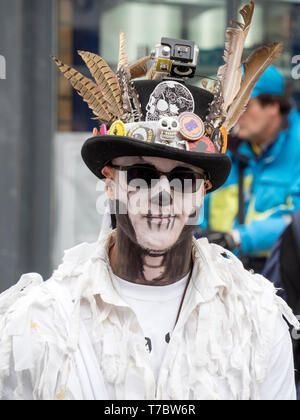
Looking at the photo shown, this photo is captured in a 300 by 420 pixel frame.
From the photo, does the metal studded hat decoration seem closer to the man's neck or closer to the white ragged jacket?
the man's neck

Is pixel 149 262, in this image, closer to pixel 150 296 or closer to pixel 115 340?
pixel 150 296

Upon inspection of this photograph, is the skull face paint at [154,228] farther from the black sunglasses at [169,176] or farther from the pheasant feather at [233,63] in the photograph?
the pheasant feather at [233,63]

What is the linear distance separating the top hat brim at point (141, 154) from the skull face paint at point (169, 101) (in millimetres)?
131

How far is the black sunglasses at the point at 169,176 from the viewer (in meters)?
1.97

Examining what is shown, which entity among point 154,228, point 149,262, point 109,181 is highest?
point 109,181

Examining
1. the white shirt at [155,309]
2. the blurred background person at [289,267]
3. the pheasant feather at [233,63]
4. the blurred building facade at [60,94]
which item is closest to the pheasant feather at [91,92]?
the pheasant feather at [233,63]

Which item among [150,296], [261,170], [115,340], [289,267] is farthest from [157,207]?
[261,170]

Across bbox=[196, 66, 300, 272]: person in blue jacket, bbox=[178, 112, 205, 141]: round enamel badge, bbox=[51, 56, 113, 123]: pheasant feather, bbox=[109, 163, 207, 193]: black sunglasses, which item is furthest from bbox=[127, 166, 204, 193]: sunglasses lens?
bbox=[196, 66, 300, 272]: person in blue jacket

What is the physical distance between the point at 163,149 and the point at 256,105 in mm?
2036

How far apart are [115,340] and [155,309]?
0.16 m

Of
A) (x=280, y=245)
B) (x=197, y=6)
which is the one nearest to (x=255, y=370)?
(x=280, y=245)

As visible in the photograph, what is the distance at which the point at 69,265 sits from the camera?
2.11m

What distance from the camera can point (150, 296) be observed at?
2.04 metres

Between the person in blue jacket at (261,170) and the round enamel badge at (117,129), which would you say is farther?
the person in blue jacket at (261,170)
